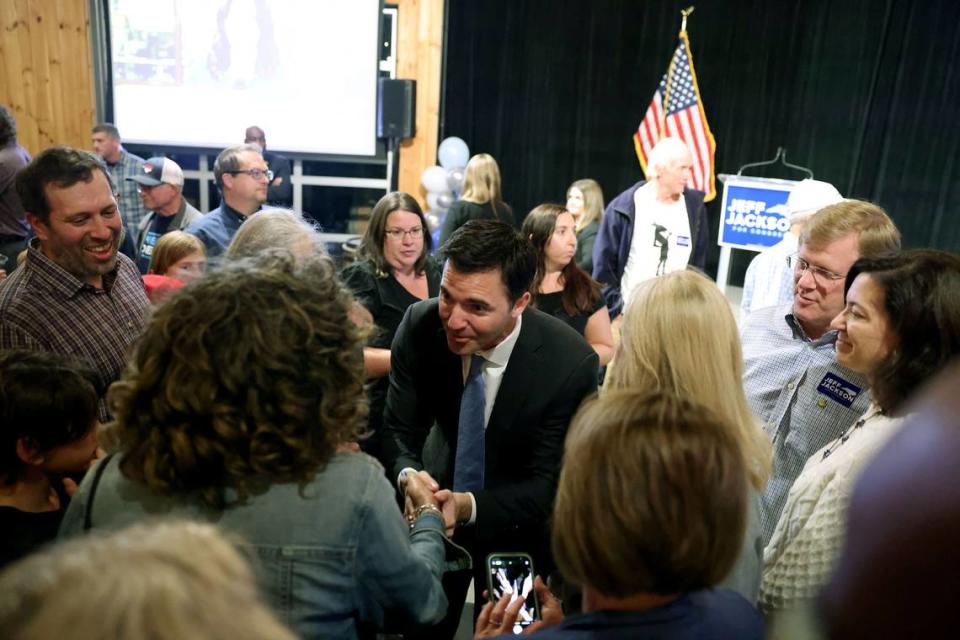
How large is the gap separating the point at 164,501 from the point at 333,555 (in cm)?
26

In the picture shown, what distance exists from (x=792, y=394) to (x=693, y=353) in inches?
28.4

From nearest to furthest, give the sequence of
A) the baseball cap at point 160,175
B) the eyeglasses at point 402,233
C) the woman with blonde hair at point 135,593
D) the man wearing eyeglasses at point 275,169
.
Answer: the woman with blonde hair at point 135,593 < the eyeglasses at point 402,233 < the baseball cap at point 160,175 < the man wearing eyeglasses at point 275,169

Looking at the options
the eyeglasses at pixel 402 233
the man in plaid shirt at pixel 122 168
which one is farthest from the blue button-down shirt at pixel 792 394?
the man in plaid shirt at pixel 122 168

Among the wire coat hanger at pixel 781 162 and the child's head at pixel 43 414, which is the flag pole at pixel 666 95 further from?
the child's head at pixel 43 414

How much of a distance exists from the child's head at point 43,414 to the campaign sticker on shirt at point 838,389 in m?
1.87

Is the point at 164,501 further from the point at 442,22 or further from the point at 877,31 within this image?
the point at 877,31

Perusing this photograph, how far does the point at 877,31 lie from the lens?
753 centimetres

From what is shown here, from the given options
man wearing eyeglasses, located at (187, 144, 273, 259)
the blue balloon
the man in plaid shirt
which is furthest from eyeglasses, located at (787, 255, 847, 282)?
the blue balloon

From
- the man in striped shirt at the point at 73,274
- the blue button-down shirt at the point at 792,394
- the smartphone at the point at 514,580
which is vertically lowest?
the smartphone at the point at 514,580

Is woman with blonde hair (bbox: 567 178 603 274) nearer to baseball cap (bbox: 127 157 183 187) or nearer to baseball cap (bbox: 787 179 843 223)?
baseball cap (bbox: 787 179 843 223)

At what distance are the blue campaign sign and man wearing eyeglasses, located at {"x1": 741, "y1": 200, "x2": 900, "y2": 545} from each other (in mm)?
3858

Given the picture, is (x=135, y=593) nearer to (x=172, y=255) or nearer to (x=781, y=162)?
(x=172, y=255)

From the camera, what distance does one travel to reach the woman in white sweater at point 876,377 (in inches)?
55.8

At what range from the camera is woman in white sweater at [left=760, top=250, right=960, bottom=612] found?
4.65 ft
